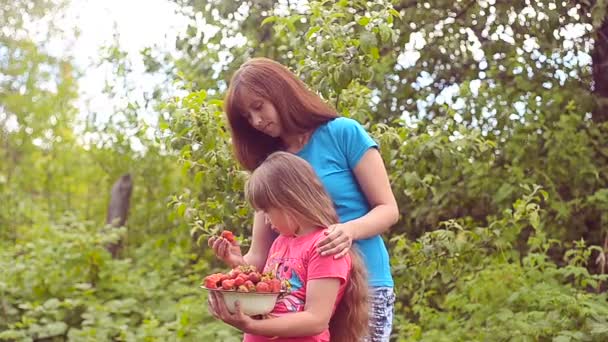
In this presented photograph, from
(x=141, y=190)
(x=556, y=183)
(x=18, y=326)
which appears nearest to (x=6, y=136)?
(x=141, y=190)

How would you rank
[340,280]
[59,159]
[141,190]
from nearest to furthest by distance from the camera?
1. [340,280]
2. [141,190]
3. [59,159]

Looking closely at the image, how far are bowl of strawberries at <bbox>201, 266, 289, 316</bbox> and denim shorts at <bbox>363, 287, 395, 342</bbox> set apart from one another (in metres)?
0.28

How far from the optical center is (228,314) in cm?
235

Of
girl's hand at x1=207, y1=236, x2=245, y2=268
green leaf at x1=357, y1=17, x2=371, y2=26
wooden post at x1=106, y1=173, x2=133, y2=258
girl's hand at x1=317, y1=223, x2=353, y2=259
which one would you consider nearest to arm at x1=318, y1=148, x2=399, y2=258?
girl's hand at x1=317, y1=223, x2=353, y2=259

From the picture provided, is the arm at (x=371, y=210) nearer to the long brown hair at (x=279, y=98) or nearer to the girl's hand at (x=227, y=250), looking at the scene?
the long brown hair at (x=279, y=98)

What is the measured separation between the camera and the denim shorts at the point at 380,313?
259 centimetres

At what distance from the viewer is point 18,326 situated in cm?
647

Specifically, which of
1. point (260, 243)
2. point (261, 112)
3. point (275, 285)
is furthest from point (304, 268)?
point (261, 112)

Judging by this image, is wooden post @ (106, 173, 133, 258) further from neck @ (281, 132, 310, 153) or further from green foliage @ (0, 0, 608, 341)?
neck @ (281, 132, 310, 153)

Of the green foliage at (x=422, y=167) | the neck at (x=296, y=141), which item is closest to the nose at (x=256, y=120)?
the neck at (x=296, y=141)

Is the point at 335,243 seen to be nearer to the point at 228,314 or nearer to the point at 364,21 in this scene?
the point at 228,314

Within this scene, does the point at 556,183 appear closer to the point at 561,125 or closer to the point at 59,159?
the point at 561,125

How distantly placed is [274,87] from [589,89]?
11.3 ft

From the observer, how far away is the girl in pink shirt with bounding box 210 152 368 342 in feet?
7.93
